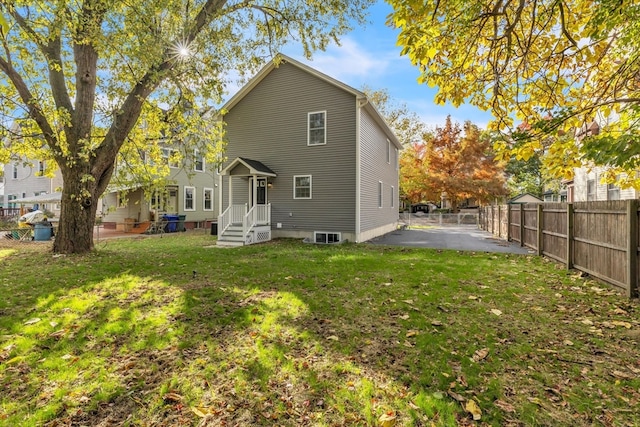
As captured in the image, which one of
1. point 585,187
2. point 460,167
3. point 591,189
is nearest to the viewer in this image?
point 591,189

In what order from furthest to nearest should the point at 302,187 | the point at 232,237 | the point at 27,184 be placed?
the point at 27,184 < the point at 302,187 < the point at 232,237

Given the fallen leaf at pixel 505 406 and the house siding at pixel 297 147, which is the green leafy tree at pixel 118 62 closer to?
the house siding at pixel 297 147

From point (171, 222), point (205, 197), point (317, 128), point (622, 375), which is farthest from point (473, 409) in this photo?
point (205, 197)

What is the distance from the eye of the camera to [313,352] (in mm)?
3326

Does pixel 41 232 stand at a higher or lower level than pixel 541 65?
lower

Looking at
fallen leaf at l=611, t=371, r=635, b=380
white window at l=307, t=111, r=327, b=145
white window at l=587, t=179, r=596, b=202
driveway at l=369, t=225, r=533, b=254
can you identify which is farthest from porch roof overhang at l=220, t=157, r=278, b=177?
white window at l=587, t=179, r=596, b=202

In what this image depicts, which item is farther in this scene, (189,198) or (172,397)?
(189,198)

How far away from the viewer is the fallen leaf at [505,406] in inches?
97.1

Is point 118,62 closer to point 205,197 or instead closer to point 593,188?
point 205,197

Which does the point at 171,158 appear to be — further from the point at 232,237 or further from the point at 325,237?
the point at 325,237

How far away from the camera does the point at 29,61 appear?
30.0 ft

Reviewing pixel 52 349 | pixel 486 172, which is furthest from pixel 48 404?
pixel 486 172

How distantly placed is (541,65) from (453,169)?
24171 mm

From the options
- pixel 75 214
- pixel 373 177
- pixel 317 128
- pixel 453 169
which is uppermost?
pixel 453 169
